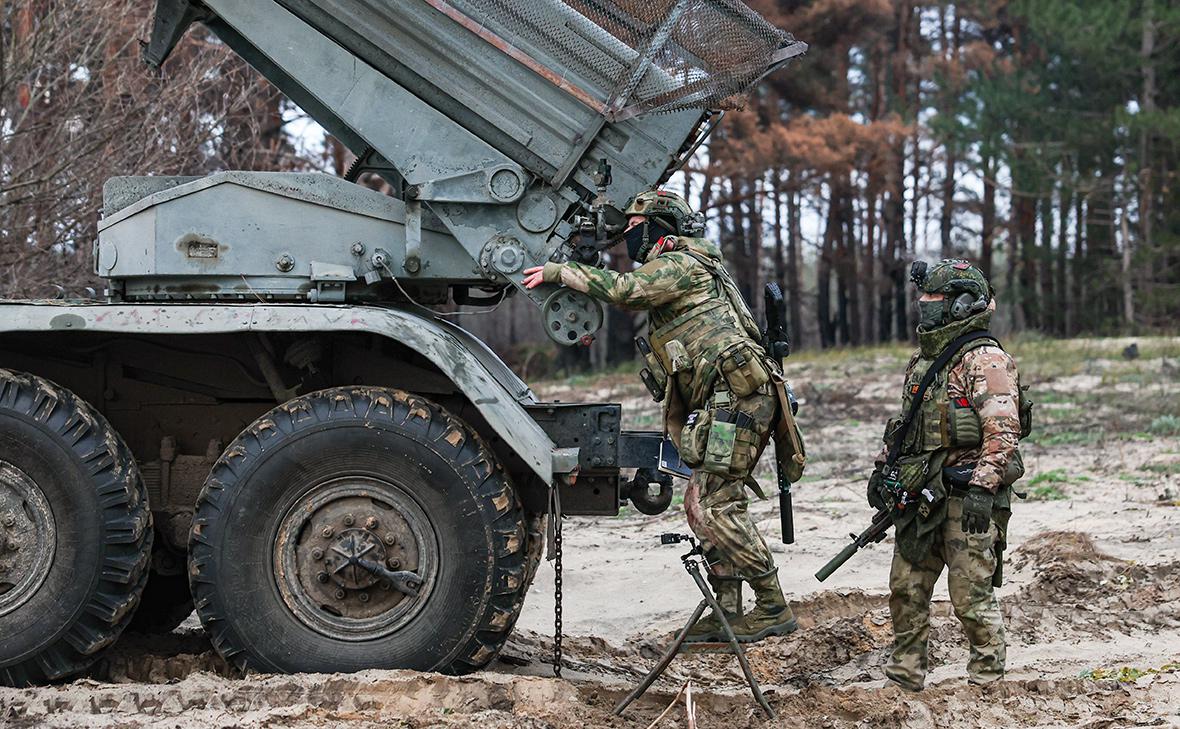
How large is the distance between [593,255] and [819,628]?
244 cm

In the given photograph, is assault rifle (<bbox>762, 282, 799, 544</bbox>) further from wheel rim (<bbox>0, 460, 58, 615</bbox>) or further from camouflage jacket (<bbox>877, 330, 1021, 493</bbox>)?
wheel rim (<bbox>0, 460, 58, 615</bbox>)

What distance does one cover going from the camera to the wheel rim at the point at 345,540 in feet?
18.3

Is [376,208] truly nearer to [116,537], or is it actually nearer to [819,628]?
[116,537]

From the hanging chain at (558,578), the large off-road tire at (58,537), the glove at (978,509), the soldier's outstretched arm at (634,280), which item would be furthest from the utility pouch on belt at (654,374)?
the large off-road tire at (58,537)

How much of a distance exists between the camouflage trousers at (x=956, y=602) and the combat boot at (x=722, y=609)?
72 centimetres

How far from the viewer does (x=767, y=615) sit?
6023 mm

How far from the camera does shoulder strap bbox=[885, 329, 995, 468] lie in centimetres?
585

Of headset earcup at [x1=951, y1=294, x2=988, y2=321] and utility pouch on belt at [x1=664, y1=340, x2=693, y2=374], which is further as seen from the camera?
utility pouch on belt at [x1=664, y1=340, x2=693, y2=374]

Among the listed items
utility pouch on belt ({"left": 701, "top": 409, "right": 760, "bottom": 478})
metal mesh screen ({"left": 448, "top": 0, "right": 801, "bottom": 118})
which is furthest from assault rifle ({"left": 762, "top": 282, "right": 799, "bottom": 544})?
metal mesh screen ({"left": 448, "top": 0, "right": 801, "bottom": 118})

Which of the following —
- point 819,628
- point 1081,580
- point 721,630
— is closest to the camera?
point 721,630

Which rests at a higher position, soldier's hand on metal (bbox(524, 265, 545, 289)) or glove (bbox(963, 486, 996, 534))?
soldier's hand on metal (bbox(524, 265, 545, 289))

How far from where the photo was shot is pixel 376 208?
601 centimetres

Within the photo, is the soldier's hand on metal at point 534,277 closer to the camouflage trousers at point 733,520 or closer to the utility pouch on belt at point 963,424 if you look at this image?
the camouflage trousers at point 733,520

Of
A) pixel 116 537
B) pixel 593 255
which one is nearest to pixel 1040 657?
pixel 593 255
